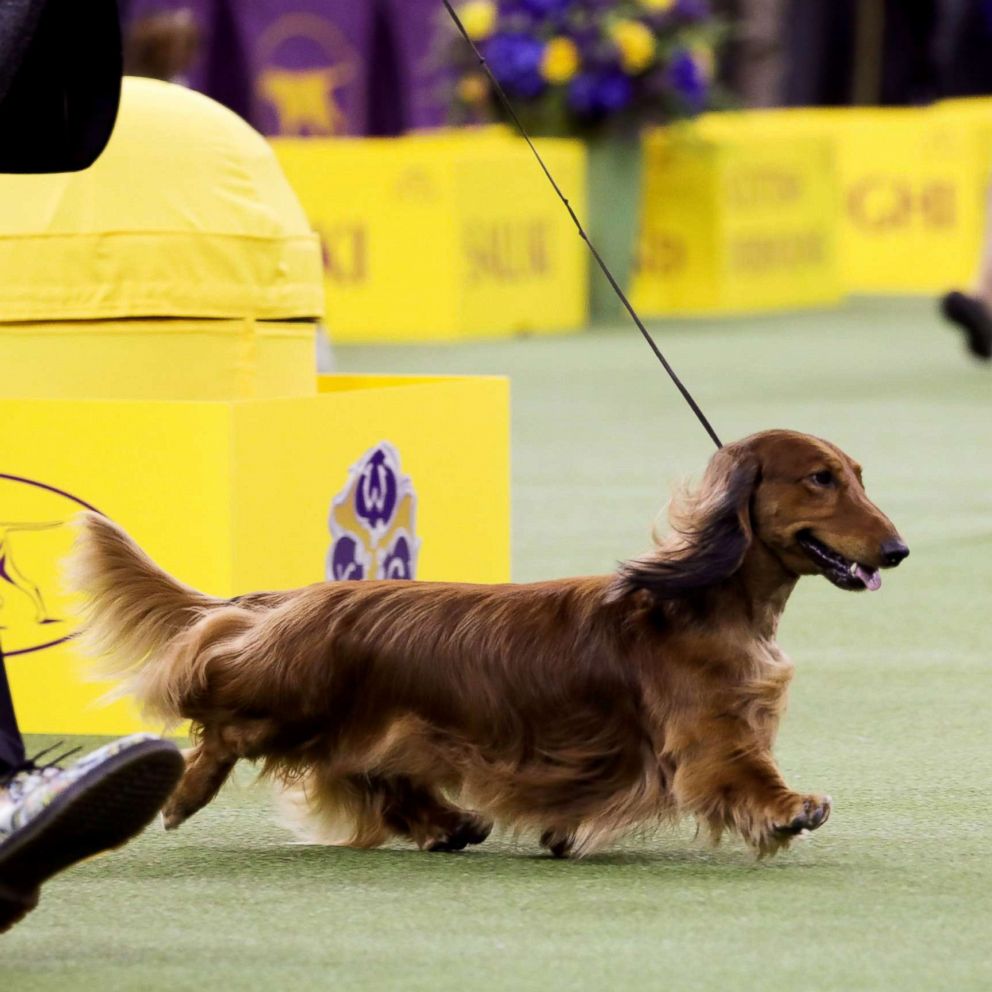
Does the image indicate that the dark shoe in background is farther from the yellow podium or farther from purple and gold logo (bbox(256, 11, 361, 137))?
purple and gold logo (bbox(256, 11, 361, 137))

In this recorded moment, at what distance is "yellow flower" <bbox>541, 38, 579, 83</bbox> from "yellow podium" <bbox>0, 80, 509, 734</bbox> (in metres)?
8.66

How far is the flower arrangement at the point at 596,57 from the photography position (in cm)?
1323

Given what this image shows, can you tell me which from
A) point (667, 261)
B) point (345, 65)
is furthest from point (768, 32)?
point (667, 261)

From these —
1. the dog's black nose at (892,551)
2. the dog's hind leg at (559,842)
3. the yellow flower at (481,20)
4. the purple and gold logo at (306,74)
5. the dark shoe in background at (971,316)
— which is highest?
the dog's black nose at (892,551)

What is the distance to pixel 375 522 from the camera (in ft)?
15.0

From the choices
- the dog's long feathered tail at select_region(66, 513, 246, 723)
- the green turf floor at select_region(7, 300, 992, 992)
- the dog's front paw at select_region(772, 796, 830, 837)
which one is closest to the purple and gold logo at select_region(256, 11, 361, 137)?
the green turf floor at select_region(7, 300, 992, 992)

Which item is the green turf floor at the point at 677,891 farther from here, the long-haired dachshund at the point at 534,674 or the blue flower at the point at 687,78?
the blue flower at the point at 687,78

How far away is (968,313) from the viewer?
10125 mm

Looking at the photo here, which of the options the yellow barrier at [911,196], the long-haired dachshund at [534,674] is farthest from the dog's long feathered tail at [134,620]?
the yellow barrier at [911,196]

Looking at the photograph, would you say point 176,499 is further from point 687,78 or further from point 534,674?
point 687,78

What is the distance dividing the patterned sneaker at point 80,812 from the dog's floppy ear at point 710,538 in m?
0.84

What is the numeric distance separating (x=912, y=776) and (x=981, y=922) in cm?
96

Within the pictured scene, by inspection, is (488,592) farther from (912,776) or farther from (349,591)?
(912,776)

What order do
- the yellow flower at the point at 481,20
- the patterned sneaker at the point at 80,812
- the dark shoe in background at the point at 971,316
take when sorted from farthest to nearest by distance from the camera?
the yellow flower at the point at 481,20
the dark shoe in background at the point at 971,316
the patterned sneaker at the point at 80,812
